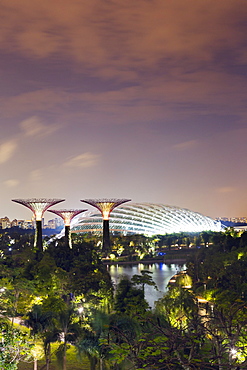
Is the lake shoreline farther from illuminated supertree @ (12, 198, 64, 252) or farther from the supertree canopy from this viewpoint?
illuminated supertree @ (12, 198, 64, 252)

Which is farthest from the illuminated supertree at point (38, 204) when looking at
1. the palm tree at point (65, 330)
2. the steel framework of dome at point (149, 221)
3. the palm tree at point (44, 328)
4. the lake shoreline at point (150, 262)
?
the palm tree at point (65, 330)

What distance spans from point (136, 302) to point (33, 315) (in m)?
10.1

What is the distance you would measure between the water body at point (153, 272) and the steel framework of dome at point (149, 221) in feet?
119

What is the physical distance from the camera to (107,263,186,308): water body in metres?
50.6

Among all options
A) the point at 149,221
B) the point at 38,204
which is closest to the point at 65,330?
the point at 38,204

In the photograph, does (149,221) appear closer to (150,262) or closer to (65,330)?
(150,262)

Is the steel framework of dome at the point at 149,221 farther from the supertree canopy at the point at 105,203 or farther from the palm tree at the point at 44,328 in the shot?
the palm tree at the point at 44,328

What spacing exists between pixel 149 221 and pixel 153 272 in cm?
5636

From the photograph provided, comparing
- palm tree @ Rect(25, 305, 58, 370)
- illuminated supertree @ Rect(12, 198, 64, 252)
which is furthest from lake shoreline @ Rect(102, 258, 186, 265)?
palm tree @ Rect(25, 305, 58, 370)

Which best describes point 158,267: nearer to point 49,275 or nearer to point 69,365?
point 49,275

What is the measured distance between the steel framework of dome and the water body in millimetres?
36325

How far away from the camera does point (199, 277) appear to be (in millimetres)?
54938

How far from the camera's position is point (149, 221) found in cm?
12975

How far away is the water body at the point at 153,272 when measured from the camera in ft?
166
